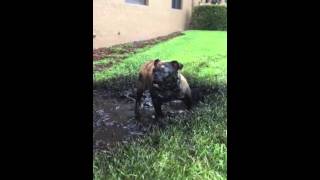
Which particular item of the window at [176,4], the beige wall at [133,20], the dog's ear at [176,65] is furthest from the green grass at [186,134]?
the window at [176,4]

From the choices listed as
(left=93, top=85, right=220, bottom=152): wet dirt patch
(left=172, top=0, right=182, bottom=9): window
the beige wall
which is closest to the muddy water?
(left=93, top=85, right=220, bottom=152): wet dirt patch

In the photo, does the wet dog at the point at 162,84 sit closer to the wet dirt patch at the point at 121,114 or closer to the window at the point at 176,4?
the wet dirt patch at the point at 121,114

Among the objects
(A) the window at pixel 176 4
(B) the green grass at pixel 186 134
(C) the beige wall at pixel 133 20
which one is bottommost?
(B) the green grass at pixel 186 134

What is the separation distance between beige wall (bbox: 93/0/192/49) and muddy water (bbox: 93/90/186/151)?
0.49 m

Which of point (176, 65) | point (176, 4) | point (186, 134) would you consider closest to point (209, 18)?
point (176, 4)

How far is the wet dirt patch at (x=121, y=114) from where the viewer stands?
3891mm

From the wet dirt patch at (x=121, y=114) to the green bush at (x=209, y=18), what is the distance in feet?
2.06

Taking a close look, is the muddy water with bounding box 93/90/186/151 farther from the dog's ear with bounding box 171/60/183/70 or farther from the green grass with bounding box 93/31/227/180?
the dog's ear with bounding box 171/60/183/70

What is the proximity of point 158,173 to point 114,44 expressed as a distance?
1.28 m

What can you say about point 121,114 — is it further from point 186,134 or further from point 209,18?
point 209,18

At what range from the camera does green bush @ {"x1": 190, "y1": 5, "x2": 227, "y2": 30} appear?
412 centimetres
